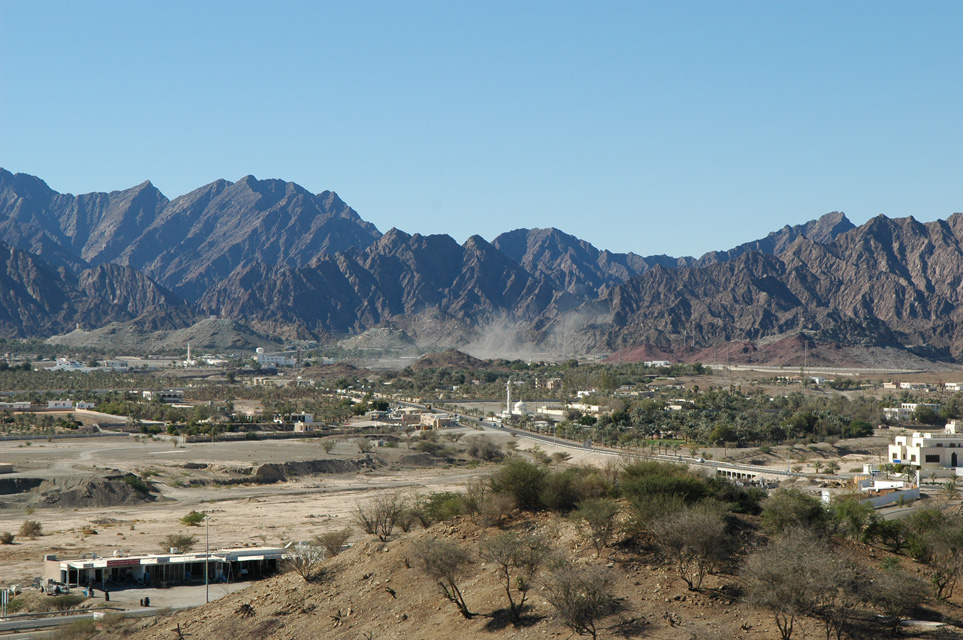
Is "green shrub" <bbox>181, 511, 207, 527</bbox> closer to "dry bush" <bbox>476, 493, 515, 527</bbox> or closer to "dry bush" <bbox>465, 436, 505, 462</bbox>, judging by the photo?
"dry bush" <bbox>476, 493, 515, 527</bbox>

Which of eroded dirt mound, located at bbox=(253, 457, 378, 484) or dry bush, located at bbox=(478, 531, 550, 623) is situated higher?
dry bush, located at bbox=(478, 531, 550, 623)

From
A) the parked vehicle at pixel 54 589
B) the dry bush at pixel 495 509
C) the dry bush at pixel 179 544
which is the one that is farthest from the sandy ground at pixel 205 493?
the dry bush at pixel 495 509

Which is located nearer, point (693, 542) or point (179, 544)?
point (693, 542)

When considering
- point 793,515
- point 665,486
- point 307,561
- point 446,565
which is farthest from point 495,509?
point 793,515

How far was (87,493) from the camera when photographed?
6562 cm

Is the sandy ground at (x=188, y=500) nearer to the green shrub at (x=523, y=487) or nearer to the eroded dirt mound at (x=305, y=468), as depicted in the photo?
the eroded dirt mound at (x=305, y=468)

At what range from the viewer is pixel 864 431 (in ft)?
335

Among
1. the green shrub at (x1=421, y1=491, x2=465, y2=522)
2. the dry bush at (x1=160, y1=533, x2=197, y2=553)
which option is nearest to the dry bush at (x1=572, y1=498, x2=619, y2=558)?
the green shrub at (x1=421, y1=491, x2=465, y2=522)

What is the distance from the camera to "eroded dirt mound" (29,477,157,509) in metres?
64.3

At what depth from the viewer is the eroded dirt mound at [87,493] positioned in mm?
64312

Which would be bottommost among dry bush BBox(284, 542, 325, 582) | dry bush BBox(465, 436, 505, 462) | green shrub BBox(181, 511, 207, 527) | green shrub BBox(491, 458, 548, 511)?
dry bush BBox(465, 436, 505, 462)

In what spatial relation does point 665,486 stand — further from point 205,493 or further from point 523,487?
point 205,493

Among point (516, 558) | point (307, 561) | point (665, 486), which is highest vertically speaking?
point (665, 486)

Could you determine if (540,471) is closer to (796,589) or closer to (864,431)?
(796,589)
